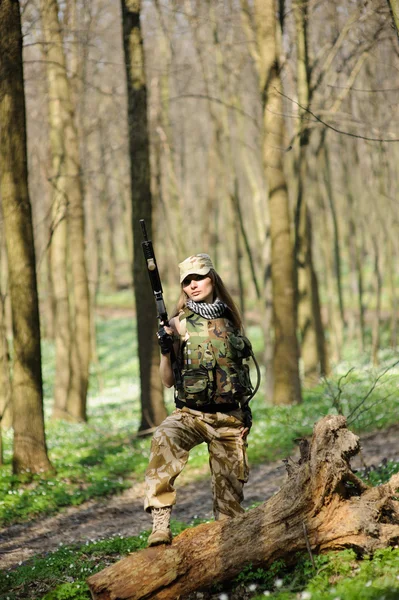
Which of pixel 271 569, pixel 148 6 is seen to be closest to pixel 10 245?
pixel 271 569

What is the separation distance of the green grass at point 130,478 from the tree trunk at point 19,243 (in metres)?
0.82

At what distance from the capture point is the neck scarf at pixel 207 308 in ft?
18.6

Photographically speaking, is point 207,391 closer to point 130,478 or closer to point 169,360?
point 169,360

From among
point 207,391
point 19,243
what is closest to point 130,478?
point 19,243

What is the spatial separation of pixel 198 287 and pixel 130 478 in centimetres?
678

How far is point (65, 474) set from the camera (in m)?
11.1

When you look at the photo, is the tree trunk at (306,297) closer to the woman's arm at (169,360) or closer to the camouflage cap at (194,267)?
the camouflage cap at (194,267)

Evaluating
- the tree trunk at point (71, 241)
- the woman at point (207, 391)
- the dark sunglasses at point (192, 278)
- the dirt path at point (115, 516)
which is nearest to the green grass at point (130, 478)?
the dirt path at point (115, 516)

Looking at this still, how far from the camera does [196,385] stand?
5406 millimetres

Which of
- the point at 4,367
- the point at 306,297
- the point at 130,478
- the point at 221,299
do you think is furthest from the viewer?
the point at 306,297

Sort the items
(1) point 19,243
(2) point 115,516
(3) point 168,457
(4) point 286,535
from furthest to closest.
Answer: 1. (1) point 19,243
2. (2) point 115,516
3. (3) point 168,457
4. (4) point 286,535

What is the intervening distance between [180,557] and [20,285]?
632 centimetres

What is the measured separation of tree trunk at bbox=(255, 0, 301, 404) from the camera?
1509 centimetres

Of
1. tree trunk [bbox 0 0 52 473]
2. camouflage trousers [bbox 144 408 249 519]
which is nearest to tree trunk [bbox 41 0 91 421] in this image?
tree trunk [bbox 0 0 52 473]
